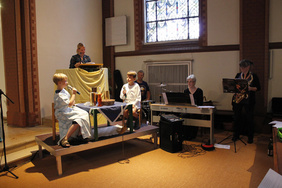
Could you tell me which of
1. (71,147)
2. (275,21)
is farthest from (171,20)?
(71,147)

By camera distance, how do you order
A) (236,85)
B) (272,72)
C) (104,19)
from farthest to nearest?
(104,19) → (272,72) → (236,85)

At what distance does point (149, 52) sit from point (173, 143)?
3.84 meters

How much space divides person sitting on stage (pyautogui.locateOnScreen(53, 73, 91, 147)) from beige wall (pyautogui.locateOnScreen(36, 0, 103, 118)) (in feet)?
9.31

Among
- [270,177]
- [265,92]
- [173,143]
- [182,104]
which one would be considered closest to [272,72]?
[265,92]

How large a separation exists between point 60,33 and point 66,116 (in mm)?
3872

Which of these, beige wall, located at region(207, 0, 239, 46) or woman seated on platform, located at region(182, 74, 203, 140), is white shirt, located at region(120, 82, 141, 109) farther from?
beige wall, located at region(207, 0, 239, 46)

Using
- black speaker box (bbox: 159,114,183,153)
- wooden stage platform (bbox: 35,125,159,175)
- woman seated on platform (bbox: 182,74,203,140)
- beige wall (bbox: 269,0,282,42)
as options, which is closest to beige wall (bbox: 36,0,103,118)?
wooden stage platform (bbox: 35,125,159,175)

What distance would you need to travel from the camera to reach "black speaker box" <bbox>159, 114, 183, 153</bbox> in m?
4.61

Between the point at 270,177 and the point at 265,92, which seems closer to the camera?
the point at 270,177

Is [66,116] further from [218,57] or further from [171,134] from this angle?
[218,57]

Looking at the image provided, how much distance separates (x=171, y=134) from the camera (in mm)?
4598

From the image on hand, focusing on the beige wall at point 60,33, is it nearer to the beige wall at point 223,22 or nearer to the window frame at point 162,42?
the window frame at point 162,42

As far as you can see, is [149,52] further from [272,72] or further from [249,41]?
[272,72]

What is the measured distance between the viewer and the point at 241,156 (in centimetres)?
441
